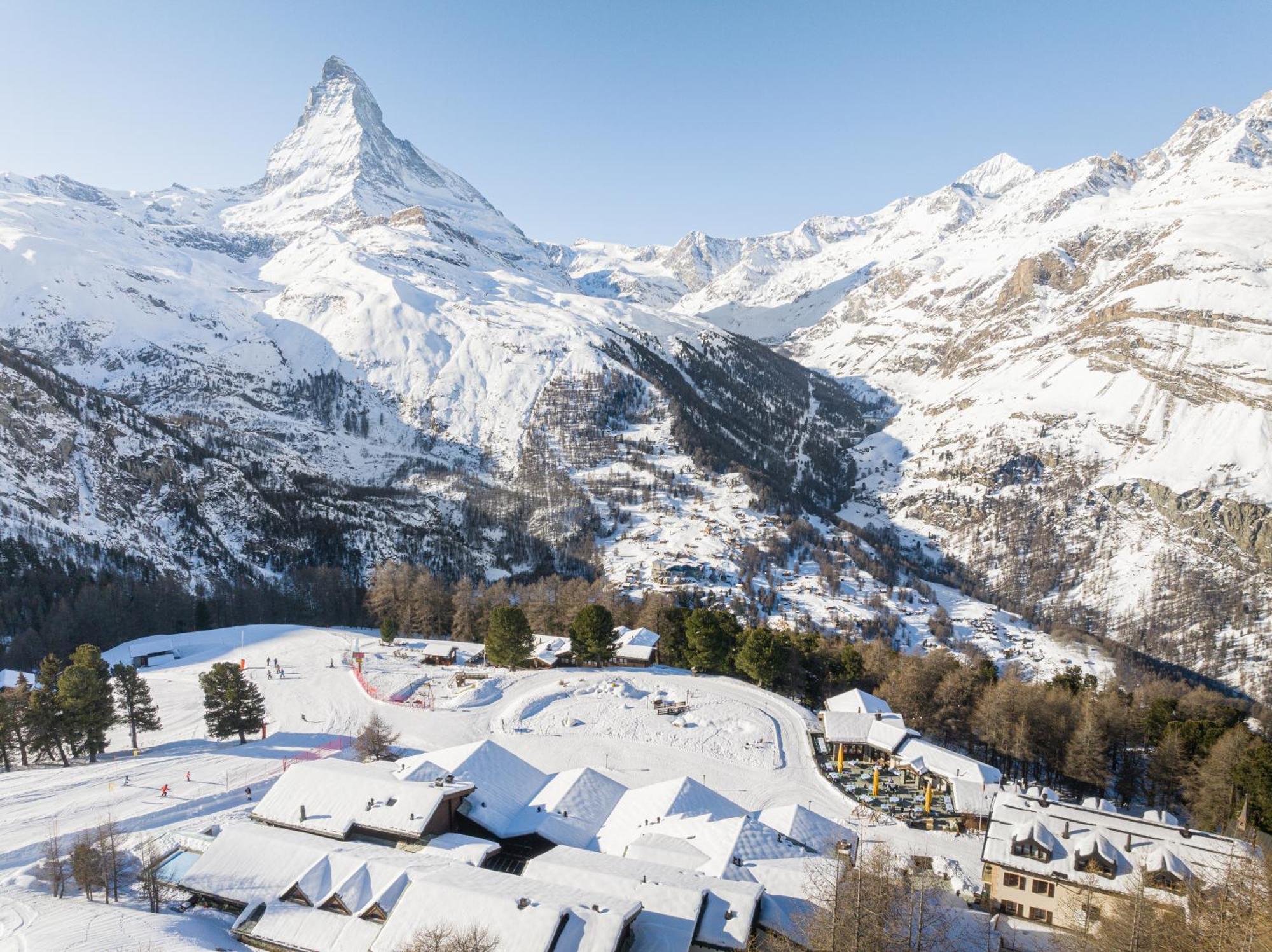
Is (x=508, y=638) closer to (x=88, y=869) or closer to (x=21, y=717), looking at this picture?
(x=21, y=717)

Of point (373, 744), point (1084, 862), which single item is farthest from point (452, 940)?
point (1084, 862)

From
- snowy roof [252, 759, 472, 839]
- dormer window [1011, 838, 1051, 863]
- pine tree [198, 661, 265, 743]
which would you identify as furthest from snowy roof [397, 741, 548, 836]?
dormer window [1011, 838, 1051, 863]

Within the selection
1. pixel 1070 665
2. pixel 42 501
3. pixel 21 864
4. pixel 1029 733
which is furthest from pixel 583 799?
pixel 42 501

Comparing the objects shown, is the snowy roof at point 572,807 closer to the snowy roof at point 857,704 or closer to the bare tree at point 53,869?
the bare tree at point 53,869

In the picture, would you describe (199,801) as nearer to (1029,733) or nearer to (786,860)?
(786,860)

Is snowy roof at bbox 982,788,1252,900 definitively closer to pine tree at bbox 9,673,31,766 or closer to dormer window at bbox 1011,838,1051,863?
dormer window at bbox 1011,838,1051,863

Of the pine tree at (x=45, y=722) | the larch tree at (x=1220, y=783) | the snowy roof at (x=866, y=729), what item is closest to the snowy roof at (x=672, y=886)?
the snowy roof at (x=866, y=729)
